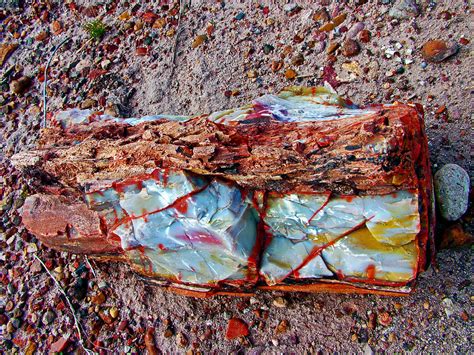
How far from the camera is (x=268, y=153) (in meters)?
2.53

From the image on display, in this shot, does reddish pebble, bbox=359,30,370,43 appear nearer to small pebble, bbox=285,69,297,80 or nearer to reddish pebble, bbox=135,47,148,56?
small pebble, bbox=285,69,297,80

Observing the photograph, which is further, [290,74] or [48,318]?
[290,74]

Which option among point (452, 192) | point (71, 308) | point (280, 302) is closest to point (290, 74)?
point (452, 192)

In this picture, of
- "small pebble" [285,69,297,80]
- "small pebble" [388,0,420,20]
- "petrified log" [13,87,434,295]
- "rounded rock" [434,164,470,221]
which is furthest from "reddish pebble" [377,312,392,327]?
"small pebble" [388,0,420,20]

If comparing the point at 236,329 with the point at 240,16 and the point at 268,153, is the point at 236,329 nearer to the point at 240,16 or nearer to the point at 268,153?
the point at 268,153

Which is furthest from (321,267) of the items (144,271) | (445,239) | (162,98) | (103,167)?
(162,98)

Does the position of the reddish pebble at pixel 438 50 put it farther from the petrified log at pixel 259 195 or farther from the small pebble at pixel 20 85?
the small pebble at pixel 20 85

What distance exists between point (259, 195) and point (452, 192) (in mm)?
1198

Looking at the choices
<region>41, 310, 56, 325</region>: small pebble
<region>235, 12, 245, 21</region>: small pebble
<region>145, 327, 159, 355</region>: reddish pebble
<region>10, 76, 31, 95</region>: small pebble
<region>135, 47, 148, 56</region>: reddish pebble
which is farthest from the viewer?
<region>10, 76, 31, 95</region>: small pebble

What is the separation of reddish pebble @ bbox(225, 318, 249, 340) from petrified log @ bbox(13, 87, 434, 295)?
285mm

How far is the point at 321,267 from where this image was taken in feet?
8.64

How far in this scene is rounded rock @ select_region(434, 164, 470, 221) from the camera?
2.89 meters

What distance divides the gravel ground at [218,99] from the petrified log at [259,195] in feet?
1.12

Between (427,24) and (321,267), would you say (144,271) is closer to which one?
(321,267)
